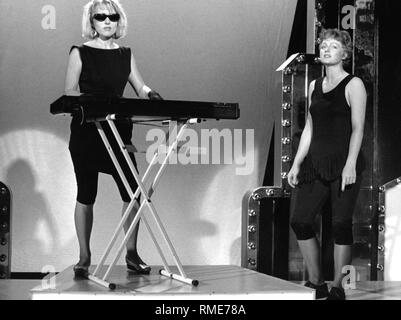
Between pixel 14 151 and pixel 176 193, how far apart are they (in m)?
1.12

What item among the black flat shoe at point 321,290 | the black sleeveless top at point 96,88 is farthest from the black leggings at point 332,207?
the black sleeveless top at point 96,88

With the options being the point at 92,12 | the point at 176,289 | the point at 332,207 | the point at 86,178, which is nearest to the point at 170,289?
the point at 176,289

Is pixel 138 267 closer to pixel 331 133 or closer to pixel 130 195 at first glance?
pixel 130 195

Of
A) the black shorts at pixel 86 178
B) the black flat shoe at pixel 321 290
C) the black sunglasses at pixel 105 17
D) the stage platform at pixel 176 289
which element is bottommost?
the black flat shoe at pixel 321 290

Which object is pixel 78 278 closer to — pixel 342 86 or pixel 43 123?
pixel 43 123

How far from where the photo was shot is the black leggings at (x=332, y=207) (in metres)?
4.53

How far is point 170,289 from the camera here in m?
3.92

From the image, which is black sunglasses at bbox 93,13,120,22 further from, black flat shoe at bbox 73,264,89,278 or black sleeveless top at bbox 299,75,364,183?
black flat shoe at bbox 73,264,89,278

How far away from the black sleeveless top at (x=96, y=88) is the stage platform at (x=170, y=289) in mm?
671

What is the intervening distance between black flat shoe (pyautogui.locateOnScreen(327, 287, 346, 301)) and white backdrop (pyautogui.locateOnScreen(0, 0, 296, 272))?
1.04m

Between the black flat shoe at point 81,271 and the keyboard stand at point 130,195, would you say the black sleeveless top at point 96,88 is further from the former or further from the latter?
the black flat shoe at point 81,271

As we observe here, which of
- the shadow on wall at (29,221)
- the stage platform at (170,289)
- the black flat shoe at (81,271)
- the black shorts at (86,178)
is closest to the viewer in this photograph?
the stage platform at (170,289)

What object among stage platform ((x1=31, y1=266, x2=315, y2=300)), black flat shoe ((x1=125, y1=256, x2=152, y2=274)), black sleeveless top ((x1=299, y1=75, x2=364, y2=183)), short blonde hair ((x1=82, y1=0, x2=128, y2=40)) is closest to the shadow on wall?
stage platform ((x1=31, y1=266, x2=315, y2=300))

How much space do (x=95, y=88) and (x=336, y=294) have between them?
1821 millimetres
